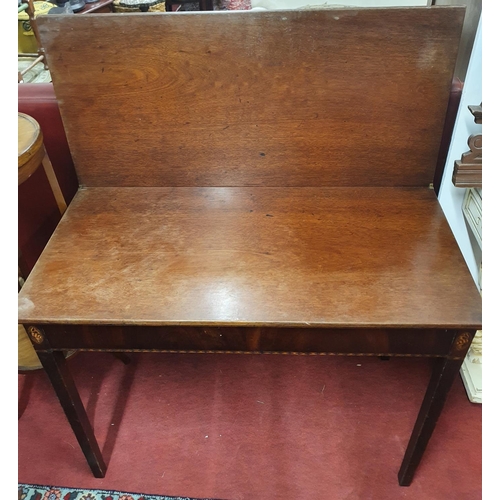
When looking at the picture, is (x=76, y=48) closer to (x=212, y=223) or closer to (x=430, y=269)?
(x=212, y=223)

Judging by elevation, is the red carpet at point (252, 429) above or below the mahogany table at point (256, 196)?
below

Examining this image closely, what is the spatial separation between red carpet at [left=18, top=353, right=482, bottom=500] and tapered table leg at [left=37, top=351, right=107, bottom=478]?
90mm

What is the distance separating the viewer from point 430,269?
1000 mm

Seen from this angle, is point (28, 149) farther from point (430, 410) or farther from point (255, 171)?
point (430, 410)

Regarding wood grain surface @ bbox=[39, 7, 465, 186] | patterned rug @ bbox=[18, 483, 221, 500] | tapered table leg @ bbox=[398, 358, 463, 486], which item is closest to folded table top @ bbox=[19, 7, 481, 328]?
wood grain surface @ bbox=[39, 7, 465, 186]

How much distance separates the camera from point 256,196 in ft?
4.10

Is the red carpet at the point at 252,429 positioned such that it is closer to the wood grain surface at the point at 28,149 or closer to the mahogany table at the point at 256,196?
the mahogany table at the point at 256,196

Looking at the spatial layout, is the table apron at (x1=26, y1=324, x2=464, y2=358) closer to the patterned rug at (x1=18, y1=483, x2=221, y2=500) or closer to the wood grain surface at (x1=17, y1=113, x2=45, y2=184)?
the wood grain surface at (x1=17, y1=113, x2=45, y2=184)

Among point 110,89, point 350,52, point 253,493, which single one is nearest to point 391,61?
point 350,52

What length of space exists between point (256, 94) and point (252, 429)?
959 mm

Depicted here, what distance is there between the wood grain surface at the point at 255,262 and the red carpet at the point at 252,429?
25.0 inches

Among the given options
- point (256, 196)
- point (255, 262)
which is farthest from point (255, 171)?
point (255, 262)

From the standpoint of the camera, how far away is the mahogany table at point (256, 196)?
94 cm

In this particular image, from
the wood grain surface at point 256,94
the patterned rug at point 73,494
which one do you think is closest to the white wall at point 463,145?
the wood grain surface at point 256,94
